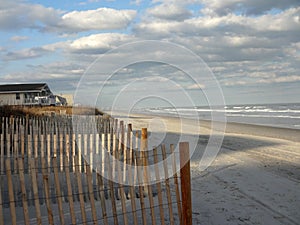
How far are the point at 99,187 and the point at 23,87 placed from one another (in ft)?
188

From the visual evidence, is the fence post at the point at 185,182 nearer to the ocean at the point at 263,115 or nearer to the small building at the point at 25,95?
the ocean at the point at 263,115

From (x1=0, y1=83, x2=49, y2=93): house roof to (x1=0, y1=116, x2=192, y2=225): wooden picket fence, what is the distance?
2013 inches

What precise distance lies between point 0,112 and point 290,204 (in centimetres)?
1666

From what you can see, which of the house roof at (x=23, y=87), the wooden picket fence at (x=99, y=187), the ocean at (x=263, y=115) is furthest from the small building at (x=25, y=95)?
the wooden picket fence at (x=99, y=187)

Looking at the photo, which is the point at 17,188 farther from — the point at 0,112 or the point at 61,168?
the point at 0,112

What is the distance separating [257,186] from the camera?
912 centimetres

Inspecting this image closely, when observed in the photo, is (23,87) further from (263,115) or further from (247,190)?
(247,190)

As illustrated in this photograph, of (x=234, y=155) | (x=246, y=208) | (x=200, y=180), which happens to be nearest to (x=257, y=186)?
(x=200, y=180)

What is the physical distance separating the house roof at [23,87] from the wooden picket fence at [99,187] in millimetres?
51137

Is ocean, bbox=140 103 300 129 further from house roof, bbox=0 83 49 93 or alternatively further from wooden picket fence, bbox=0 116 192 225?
house roof, bbox=0 83 49 93

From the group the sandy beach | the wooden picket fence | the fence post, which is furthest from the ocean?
the fence post

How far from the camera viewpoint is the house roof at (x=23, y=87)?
189ft

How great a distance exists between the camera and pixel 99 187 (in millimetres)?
5117

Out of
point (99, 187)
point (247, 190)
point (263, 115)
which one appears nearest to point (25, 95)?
point (263, 115)
